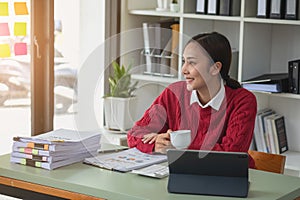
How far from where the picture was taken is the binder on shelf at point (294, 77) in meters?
3.68

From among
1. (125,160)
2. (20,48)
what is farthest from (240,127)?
(20,48)

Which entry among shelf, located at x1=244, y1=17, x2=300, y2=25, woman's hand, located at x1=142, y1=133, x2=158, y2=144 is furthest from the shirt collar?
shelf, located at x1=244, y1=17, x2=300, y2=25

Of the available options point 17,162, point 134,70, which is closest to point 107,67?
point 134,70

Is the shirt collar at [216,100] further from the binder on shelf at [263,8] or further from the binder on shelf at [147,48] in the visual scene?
the binder on shelf at [147,48]

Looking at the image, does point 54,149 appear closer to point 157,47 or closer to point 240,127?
point 240,127

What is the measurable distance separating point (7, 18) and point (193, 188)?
1.90m

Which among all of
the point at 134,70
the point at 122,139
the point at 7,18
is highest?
the point at 7,18

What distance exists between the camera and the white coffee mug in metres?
2.75

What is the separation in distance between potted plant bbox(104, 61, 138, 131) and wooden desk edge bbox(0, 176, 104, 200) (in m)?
1.41

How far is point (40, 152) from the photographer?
2697 mm

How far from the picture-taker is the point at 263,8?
3.70 meters

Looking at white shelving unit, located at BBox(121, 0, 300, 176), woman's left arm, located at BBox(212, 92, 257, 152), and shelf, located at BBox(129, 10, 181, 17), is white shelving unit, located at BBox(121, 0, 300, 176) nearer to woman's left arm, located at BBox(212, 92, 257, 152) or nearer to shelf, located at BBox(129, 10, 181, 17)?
shelf, located at BBox(129, 10, 181, 17)

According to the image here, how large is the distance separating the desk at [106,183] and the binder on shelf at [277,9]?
1212 millimetres

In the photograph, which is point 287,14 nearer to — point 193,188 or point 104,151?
point 104,151
